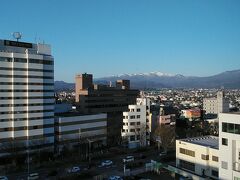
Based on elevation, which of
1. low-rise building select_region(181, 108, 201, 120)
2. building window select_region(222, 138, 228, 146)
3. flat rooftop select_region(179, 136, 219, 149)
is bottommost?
low-rise building select_region(181, 108, 201, 120)

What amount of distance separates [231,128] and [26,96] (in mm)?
27669

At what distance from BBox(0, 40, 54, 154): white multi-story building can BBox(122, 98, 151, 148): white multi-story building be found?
12.0m

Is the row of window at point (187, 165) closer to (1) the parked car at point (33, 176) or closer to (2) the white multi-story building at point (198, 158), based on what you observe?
(2) the white multi-story building at point (198, 158)

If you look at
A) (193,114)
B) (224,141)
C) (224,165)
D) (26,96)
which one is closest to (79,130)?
(26,96)

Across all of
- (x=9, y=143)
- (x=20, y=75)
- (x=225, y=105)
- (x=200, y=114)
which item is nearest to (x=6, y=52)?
(x=20, y=75)

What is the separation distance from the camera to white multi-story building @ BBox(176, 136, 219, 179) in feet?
106

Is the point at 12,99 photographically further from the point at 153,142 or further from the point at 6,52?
the point at 153,142

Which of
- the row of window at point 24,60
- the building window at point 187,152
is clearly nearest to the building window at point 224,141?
the building window at point 187,152

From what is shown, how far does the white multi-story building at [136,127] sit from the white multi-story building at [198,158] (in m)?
17.1

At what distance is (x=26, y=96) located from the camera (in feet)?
147

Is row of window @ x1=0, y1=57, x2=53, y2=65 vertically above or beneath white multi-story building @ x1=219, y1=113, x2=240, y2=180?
above

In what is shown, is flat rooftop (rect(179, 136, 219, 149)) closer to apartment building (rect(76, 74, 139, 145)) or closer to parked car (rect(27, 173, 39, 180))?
parked car (rect(27, 173, 39, 180))

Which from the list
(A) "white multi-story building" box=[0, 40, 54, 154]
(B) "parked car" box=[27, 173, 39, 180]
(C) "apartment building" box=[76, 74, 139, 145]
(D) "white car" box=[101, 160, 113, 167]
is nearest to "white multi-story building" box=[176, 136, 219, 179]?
(D) "white car" box=[101, 160, 113, 167]

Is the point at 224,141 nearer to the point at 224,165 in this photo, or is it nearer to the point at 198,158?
the point at 224,165
